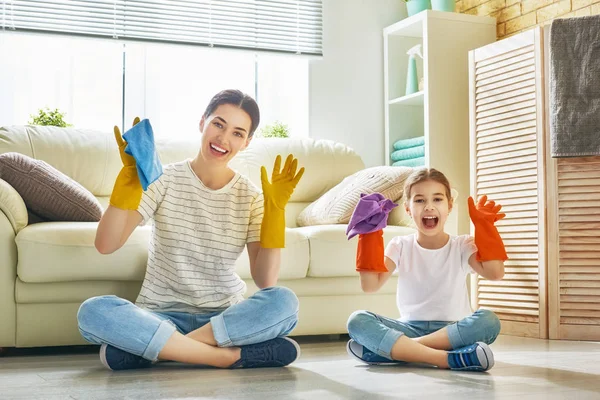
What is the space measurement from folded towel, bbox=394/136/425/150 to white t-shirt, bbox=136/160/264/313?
1.93 metres

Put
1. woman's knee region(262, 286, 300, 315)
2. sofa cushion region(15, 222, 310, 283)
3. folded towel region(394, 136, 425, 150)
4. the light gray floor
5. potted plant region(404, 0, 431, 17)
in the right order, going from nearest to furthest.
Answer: the light gray floor < woman's knee region(262, 286, 300, 315) < sofa cushion region(15, 222, 310, 283) < folded towel region(394, 136, 425, 150) < potted plant region(404, 0, 431, 17)

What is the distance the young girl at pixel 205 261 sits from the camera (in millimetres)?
1924

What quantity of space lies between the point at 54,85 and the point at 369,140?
1.70 m

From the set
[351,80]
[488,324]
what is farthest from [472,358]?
[351,80]

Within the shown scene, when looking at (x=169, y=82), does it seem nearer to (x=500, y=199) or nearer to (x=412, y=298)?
(x=500, y=199)

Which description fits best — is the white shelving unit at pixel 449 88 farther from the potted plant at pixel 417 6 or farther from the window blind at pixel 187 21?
the window blind at pixel 187 21

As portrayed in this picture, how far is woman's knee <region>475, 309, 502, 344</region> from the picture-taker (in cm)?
206

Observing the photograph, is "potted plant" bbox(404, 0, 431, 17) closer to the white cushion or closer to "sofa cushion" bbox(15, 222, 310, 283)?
the white cushion

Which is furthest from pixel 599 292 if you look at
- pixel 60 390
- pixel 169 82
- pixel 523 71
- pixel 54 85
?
pixel 54 85

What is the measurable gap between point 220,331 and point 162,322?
15 cm

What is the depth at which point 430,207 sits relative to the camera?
7.21ft

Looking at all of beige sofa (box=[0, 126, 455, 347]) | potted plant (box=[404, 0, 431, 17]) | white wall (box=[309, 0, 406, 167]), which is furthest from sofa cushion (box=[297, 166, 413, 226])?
potted plant (box=[404, 0, 431, 17])

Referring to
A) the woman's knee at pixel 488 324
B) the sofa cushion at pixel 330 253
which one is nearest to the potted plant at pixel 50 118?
the sofa cushion at pixel 330 253

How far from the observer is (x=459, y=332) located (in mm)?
2053
